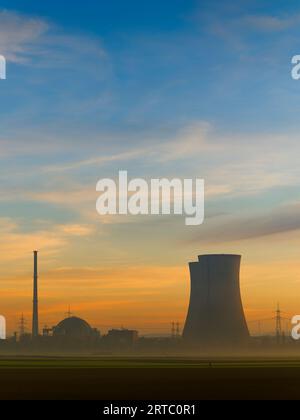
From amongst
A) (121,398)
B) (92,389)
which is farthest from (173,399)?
(92,389)

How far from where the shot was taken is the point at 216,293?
600ft

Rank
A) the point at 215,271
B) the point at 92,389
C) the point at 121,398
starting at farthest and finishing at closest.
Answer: the point at 215,271 → the point at 92,389 → the point at 121,398

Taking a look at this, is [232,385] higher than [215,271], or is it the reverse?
[215,271]

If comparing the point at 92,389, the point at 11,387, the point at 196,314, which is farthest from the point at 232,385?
the point at 196,314

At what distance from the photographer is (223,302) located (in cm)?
18650

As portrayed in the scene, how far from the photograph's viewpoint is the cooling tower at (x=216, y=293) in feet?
596

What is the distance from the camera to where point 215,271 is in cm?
18162

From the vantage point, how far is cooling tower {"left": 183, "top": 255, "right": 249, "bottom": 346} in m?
182
